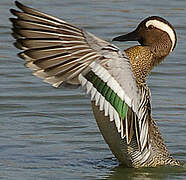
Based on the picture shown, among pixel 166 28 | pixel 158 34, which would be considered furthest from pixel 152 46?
pixel 166 28

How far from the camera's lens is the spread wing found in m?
6.19

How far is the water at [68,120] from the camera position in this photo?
300 inches

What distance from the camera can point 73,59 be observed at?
6.22 metres

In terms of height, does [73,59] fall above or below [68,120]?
above

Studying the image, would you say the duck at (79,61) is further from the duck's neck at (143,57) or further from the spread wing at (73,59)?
the duck's neck at (143,57)

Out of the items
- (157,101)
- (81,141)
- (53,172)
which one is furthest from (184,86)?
(53,172)

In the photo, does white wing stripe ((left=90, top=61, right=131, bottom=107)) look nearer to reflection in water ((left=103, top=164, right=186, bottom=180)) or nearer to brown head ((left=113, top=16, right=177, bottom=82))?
brown head ((left=113, top=16, right=177, bottom=82))

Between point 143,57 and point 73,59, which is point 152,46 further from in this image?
point 73,59

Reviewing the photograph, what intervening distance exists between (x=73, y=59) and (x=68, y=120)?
298 cm

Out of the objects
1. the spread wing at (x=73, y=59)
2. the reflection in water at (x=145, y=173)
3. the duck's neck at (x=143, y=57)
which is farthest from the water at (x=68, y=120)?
the spread wing at (x=73, y=59)

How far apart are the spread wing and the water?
1.28 metres

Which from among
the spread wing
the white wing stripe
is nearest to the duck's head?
the spread wing

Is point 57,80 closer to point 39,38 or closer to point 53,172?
point 39,38

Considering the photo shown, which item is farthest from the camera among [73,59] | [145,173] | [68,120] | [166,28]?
[68,120]
